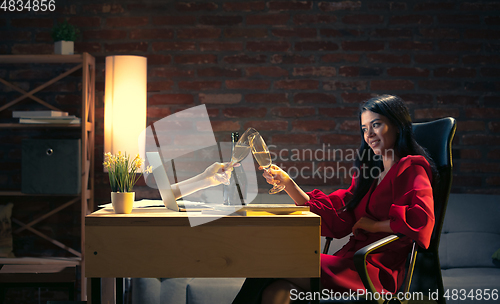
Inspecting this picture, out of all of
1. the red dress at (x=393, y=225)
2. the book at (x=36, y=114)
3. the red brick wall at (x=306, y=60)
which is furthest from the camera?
the red brick wall at (x=306, y=60)

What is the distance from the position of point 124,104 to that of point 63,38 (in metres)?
0.58

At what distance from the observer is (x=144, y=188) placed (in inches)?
108

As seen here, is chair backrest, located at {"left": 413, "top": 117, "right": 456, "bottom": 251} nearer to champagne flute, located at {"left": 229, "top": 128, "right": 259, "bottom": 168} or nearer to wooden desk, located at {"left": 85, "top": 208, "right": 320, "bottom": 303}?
wooden desk, located at {"left": 85, "top": 208, "right": 320, "bottom": 303}

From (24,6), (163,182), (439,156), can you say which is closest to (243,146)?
(163,182)

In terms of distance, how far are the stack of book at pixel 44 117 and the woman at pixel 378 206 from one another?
1.41m

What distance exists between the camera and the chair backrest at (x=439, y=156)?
1.48m

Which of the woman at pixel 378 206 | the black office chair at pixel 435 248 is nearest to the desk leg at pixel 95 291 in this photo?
the woman at pixel 378 206

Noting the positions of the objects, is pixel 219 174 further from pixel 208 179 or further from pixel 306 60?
→ pixel 306 60

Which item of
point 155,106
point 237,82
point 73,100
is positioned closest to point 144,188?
point 155,106

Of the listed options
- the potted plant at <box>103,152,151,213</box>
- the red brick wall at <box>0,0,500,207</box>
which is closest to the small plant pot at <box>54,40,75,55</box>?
the red brick wall at <box>0,0,500,207</box>

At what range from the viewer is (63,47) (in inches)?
99.4

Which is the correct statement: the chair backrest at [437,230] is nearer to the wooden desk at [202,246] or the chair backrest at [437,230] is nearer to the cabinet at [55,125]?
the wooden desk at [202,246]

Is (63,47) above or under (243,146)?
above

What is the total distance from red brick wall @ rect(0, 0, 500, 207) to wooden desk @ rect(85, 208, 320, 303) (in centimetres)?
145
